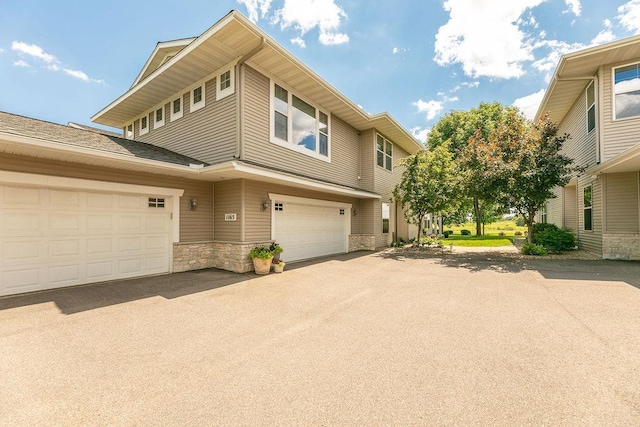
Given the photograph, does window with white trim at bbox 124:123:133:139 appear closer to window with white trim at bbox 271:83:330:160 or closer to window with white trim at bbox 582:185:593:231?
window with white trim at bbox 271:83:330:160

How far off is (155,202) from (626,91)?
15.8 metres

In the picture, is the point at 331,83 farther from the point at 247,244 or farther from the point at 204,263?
the point at 204,263

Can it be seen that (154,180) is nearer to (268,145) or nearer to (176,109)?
(268,145)

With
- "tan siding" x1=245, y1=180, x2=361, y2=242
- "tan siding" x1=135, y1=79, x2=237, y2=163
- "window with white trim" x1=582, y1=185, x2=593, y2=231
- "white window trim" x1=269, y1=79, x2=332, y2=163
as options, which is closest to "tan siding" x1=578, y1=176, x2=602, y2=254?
"window with white trim" x1=582, y1=185, x2=593, y2=231

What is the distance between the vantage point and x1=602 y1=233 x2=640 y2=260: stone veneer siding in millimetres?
9047

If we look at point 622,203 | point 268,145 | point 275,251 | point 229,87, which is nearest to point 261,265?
point 275,251

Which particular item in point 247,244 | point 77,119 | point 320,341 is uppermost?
point 77,119

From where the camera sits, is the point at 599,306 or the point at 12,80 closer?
the point at 599,306

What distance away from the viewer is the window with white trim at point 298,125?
925 cm

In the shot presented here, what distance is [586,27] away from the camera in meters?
10.2

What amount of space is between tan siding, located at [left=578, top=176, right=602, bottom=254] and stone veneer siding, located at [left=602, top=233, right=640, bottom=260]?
0.32m

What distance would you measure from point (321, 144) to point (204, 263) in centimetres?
648

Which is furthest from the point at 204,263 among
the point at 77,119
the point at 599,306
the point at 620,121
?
the point at 620,121

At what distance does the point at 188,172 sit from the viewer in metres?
7.71
